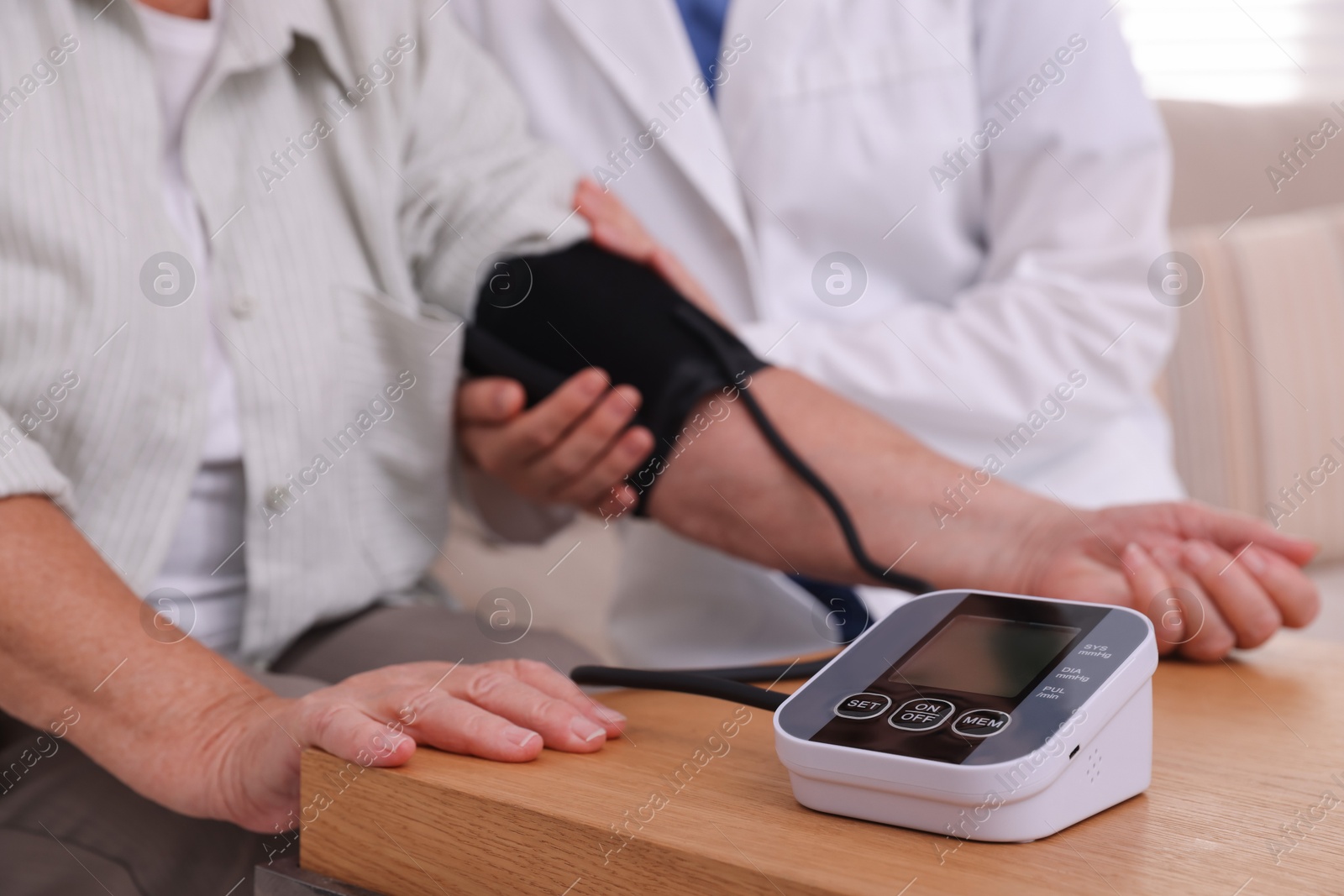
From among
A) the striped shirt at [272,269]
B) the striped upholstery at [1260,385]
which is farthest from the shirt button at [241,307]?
the striped upholstery at [1260,385]

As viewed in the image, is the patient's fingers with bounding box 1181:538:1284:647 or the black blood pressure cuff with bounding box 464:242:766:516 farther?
the black blood pressure cuff with bounding box 464:242:766:516

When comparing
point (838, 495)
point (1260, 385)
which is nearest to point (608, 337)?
point (838, 495)

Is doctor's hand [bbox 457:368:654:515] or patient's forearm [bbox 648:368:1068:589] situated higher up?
doctor's hand [bbox 457:368:654:515]

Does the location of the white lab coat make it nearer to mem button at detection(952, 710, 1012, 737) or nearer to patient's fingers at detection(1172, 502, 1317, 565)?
patient's fingers at detection(1172, 502, 1317, 565)

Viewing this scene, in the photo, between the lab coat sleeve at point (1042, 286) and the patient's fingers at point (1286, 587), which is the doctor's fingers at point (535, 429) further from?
the patient's fingers at point (1286, 587)

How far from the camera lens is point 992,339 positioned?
0.94 m

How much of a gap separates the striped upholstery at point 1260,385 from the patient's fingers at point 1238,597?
104 cm

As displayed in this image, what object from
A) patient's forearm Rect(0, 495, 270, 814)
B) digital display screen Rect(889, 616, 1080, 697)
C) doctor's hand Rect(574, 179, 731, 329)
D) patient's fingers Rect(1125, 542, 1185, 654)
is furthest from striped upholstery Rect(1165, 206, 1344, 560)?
patient's forearm Rect(0, 495, 270, 814)

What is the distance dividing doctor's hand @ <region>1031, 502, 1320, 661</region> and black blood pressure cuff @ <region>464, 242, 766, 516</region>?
235 mm

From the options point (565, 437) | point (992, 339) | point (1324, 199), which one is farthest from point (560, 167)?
point (1324, 199)

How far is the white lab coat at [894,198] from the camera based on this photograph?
94 cm

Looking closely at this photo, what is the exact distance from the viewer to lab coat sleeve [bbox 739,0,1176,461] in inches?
36.9

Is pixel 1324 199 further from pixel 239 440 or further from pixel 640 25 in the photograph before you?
pixel 239 440

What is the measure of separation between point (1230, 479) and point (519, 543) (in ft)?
3.43
